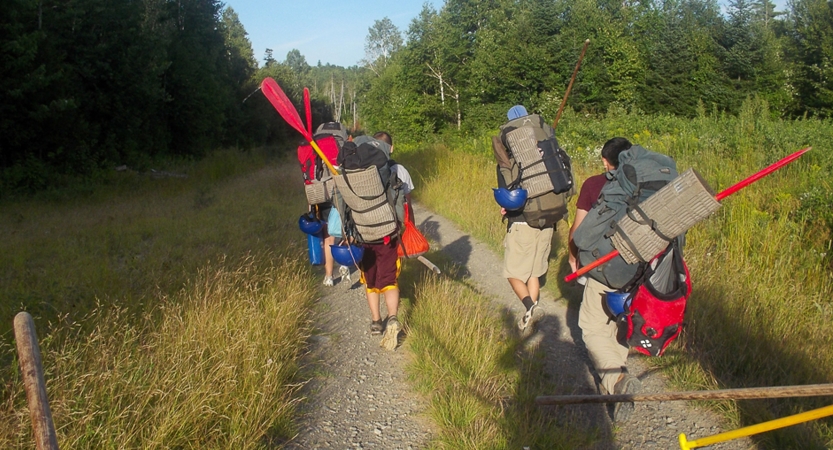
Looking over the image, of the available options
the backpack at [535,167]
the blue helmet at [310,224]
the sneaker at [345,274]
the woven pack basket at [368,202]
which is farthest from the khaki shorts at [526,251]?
the sneaker at [345,274]

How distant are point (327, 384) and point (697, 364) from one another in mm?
2678

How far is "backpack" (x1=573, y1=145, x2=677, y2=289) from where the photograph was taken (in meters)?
3.47

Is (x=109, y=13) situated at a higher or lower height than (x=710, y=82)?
higher

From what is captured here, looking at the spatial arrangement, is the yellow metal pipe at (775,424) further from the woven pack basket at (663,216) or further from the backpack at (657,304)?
the woven pack basket at (663,216)

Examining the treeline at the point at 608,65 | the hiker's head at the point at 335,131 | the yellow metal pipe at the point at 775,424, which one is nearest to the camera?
the yellow metal pipe at the point at 775,424

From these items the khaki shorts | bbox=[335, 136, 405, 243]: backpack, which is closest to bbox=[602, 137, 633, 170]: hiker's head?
the khaki shorts

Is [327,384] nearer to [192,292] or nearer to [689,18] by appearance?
[192,292]

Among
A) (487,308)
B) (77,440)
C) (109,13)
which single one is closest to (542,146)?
(487,308)

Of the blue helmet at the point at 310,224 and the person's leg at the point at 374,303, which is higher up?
the blue helmet at the point at 310,224

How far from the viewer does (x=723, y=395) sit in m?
2.48

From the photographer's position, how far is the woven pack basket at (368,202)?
4402 mm

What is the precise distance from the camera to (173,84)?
85.9 feet

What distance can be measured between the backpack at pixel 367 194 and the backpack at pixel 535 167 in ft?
3.06

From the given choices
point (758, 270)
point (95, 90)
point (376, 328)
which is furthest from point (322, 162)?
point (95, 90)
